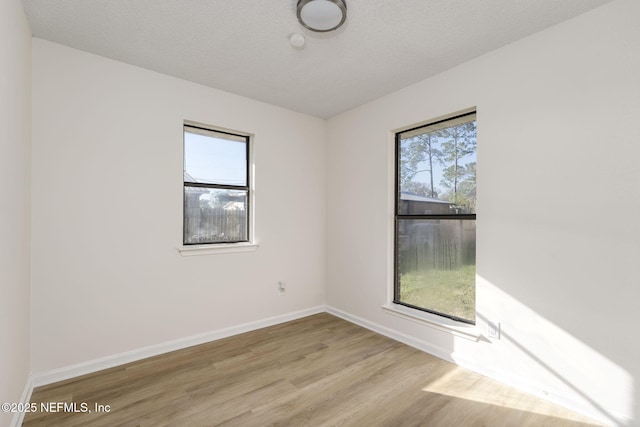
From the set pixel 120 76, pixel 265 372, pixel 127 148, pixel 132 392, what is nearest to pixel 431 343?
pixel 265 372

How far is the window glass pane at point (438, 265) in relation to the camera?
8.75ft

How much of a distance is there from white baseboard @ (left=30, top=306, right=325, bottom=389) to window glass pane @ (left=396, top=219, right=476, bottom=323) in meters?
1.56

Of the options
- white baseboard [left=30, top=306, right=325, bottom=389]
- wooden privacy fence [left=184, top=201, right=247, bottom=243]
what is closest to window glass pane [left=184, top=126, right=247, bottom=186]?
wooden privacy fence [left=184, top=201, right=247, bottom=243]

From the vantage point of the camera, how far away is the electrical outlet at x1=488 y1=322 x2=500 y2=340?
2367 millimetres

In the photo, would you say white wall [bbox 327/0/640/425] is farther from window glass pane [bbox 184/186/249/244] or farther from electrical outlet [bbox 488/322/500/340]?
window glass pane [bbox 184/186/249/244]

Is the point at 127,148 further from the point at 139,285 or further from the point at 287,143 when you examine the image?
the point at 287,143

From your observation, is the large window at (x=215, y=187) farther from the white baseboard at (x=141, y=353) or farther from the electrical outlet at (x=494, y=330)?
the electrical outlet at (x=494, y=330)

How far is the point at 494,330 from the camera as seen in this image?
94.0 inches

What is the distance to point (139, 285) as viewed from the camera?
2.70 metres

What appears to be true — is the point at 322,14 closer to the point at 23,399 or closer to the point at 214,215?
the point at 214,215

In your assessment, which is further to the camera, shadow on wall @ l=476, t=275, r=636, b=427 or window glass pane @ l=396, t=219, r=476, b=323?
window glass pane @ l=396, t=219, r=476, b=323

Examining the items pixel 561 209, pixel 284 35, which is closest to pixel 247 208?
pixel 284 35

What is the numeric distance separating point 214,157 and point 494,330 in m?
3.13

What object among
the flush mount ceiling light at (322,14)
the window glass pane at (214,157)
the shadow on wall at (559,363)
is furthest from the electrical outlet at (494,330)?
the window glass pane at (214,157)
